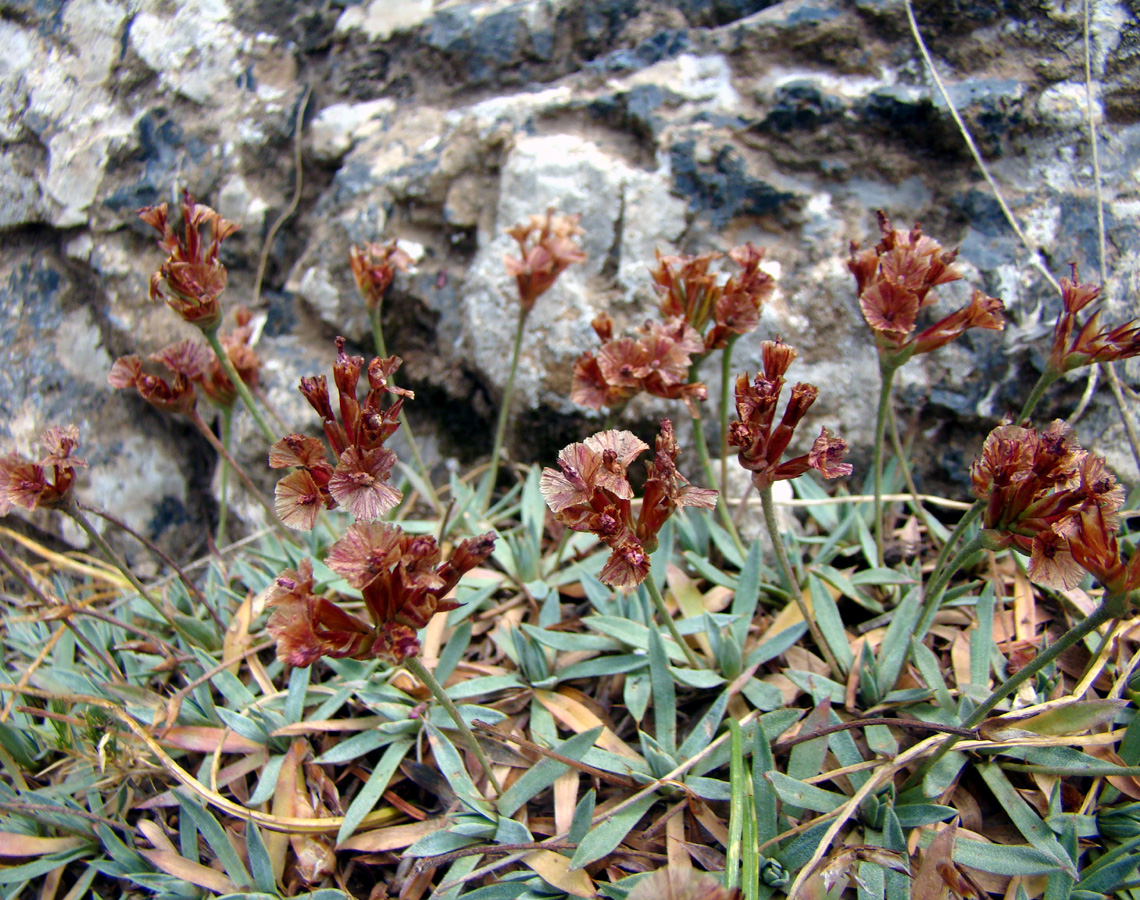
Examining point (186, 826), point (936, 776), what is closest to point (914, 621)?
point (936, 776)

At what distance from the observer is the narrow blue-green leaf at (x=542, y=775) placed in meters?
1.93

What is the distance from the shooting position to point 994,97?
2668 millimetres

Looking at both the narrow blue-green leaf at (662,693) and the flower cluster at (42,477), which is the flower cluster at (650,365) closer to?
the narrow blue-green leaf at (662,693)

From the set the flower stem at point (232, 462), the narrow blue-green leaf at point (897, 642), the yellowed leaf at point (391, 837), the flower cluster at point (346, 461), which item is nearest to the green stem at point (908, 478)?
the narrow blue-green leaf at point (897, 642)

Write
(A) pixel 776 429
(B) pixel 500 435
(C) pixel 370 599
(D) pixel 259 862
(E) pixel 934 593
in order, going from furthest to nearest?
(B) pixel 500 435, (E) pixel 934 593, (D) pixel 259 862, (A) pixel 776 429, (C) pixel 370 599

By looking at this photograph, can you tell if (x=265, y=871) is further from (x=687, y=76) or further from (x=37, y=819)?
(x=687, y=76)

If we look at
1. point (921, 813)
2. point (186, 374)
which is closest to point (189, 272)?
point (186, 374)

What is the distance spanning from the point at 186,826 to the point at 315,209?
271cm

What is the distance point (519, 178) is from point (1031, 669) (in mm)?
2619

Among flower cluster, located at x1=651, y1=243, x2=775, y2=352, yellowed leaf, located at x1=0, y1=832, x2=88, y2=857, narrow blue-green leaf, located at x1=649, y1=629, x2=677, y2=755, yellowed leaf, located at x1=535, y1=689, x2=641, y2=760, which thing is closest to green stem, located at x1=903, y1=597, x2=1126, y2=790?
narrow blue-green leaf, located at x1=649, y1=629, x2=677, y2=755

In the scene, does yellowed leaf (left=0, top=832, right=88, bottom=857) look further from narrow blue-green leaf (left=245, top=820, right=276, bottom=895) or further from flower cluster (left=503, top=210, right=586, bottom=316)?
flower cluster (left=503, top=210, right=586, bottom=316)

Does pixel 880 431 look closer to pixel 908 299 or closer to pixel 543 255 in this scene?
pixel 908 299

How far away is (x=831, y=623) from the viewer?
2236 mm

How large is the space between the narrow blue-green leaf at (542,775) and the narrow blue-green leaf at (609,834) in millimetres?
178
